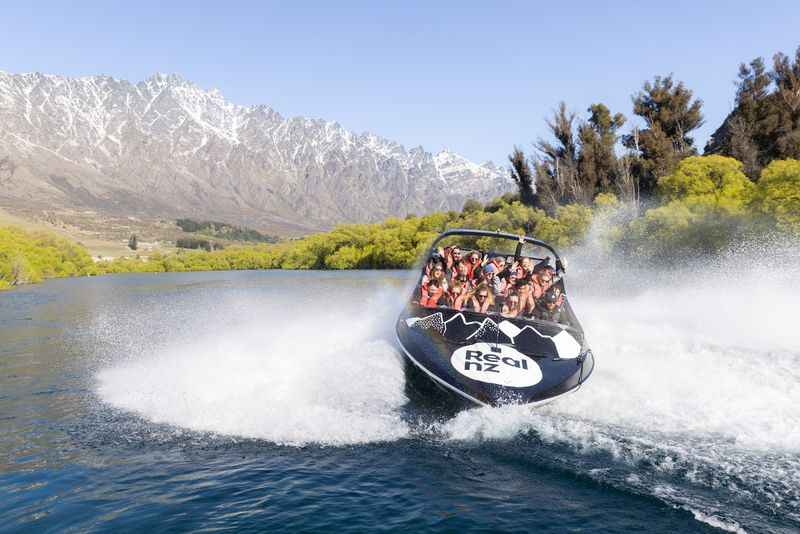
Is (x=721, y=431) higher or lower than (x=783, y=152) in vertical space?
lower

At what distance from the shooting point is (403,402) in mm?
10336

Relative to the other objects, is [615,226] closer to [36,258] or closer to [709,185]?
[709,185]

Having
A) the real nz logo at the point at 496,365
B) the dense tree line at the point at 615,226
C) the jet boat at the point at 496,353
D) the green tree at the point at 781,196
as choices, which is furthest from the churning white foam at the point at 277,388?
the green tree at the point at 781,196

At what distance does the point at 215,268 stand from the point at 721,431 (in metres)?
119

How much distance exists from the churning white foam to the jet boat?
939 millimetres

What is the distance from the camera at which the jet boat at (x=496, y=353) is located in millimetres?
9211

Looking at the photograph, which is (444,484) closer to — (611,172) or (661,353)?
(661,353)

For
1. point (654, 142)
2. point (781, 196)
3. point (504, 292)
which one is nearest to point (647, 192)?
point (654, 142)

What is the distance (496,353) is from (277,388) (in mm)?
4094

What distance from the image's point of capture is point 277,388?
11.2 m

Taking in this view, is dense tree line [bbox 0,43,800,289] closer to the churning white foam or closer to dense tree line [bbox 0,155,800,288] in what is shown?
dense tree line [bbox 0,155,800,288]

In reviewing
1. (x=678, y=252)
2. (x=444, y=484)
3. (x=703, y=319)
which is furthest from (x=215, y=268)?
(x=444, y=484)

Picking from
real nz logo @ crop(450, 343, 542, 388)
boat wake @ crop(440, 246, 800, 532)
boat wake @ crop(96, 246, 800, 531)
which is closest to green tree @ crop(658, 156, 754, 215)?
boat wake @ crop(96, 246, 800, 531)

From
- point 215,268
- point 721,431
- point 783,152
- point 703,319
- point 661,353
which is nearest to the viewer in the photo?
point 721,431
